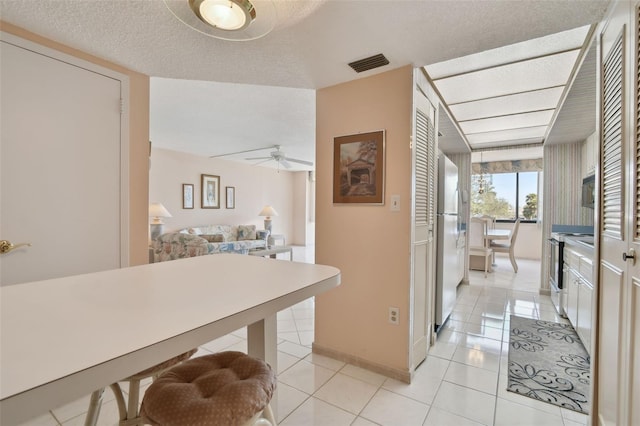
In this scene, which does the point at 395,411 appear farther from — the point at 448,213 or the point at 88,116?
the point at 88,116

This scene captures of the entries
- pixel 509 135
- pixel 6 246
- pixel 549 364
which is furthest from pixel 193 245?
pixel 509 135

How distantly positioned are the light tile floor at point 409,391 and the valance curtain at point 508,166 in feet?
17.8

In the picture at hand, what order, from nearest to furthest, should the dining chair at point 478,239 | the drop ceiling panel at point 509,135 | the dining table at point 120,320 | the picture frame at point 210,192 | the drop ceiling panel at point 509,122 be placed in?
the dining table at point 120,320
the drop ceiling panel at point 509,122
the drop ceiling panel at point 509,135
the dining chair at point 478,239
the picture frame at point 210,192

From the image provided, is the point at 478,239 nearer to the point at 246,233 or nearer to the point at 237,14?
the point at 246,233

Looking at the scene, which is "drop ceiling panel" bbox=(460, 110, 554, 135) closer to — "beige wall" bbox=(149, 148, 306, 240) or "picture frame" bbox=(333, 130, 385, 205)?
"picture frame" bbox=(333, 130, 385, 205)

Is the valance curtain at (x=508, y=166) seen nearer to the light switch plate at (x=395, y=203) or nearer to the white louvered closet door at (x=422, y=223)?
the white louvered closet door at (x=422, y=223)

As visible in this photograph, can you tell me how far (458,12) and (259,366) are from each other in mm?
1833

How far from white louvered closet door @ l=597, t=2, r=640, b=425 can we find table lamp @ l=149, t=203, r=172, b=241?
5826mm

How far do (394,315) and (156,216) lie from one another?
193 inches

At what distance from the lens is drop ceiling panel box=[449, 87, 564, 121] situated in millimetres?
2881

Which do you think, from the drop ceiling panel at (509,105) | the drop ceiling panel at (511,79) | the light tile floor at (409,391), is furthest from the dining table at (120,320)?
the drop ceiling panel at (509,105)

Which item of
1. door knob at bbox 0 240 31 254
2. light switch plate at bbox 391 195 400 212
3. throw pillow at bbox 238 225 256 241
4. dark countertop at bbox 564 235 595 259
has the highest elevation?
light switch plate at bbox 391 195 400 212

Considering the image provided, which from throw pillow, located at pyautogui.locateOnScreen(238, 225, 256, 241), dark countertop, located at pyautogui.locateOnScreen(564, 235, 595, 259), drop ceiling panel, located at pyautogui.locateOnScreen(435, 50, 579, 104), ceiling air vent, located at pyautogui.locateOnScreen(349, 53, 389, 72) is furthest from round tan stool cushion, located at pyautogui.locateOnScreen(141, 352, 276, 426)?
throw pillow, located at pyautogui.locateOnScreen(238, 225, 256, 241)

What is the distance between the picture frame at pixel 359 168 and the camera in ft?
7.22
